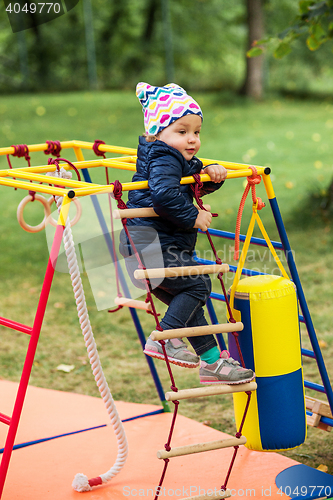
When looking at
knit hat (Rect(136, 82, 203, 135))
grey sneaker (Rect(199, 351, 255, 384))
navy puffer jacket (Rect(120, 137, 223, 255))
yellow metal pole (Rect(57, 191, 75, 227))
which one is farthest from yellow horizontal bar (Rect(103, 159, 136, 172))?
grey sneaker (Rect(199, 351, 255, 384))

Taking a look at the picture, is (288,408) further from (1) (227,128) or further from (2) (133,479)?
(1) (227,128)

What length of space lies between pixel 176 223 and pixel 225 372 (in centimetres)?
66

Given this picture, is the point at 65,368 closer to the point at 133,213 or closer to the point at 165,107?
the point at 133,213

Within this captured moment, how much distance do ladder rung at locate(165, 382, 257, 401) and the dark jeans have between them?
0.21 meters

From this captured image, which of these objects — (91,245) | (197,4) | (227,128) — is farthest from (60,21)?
(91,245)

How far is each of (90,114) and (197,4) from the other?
29.7ft

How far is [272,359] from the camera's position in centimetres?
263

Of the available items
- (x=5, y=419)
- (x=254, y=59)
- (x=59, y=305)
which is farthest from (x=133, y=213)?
(x=254, y=59)

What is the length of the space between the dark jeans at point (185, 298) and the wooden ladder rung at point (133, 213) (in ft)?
0.70

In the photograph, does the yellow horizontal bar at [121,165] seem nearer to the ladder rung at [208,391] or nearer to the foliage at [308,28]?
the ladder rung at [208,391]

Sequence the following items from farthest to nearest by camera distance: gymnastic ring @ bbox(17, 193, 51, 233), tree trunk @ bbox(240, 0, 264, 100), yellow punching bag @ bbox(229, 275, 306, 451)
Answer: tree trunk @ bbox(240, 0, 264, 100), gymnastic ring @ bbox(17, 193, 51, 233), yellow punching bag @ bbox(229, 275, 306, 451)

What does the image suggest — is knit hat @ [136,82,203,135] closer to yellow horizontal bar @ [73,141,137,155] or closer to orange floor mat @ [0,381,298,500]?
yellow horizontal bar @ [73,141,137,155]

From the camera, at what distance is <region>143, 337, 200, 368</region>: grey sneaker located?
96.9 inches

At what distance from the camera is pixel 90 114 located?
13.0 metres
